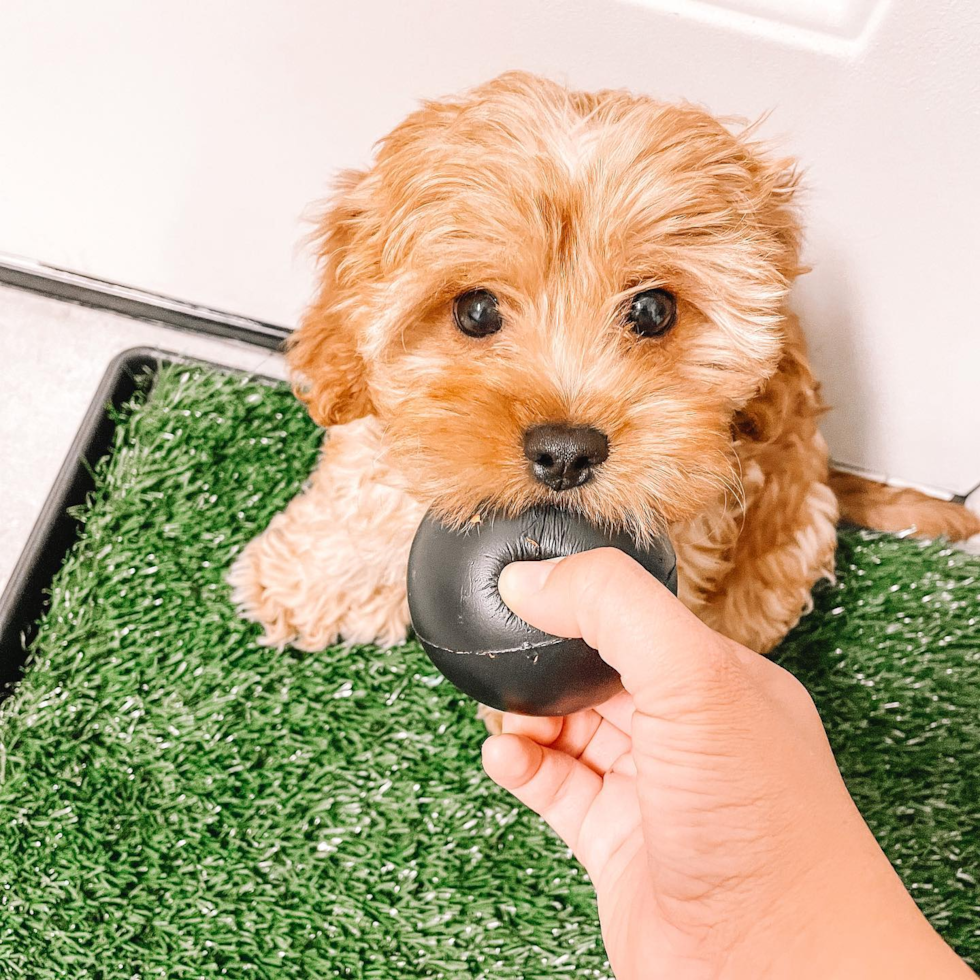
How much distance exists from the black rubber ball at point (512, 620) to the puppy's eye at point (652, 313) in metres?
0.30

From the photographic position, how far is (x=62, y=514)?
6.01 feet

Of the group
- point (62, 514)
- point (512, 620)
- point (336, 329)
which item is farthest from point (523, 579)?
point (62, 514)

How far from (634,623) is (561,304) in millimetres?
473

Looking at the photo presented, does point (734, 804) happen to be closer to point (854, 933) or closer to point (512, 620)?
point (854, 933)

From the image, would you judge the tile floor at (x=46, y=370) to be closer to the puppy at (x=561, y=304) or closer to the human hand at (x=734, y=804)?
the puppy at (x=561, y=304)

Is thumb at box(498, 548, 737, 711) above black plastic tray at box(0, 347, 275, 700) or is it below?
above

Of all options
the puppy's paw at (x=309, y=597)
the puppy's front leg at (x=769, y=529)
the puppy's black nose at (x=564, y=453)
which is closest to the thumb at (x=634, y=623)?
the puppy's black nose at (x=564, y=453)

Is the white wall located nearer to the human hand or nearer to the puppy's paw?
the puppy's paw

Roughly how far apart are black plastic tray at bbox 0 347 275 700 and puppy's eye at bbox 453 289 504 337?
102 cm

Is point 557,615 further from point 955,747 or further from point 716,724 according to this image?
point 955,747

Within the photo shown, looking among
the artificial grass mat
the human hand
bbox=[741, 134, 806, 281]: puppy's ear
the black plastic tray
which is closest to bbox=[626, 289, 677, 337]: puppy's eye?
bbox=[741, 134, 806, 281]: puppy's ear

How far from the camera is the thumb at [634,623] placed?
850 millimetres

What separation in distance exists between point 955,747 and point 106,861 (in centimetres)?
179

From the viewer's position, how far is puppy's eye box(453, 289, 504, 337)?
1163 millimetres
